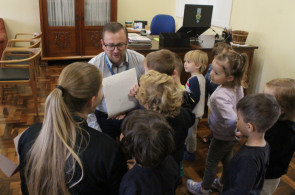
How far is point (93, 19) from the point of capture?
520cm

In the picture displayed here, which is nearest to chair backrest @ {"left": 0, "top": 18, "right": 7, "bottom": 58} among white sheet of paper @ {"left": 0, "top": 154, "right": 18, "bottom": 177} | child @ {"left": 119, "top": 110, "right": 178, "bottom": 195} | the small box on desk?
the small box on desk

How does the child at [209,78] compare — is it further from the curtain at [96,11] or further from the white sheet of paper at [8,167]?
the curtain at [96,11]

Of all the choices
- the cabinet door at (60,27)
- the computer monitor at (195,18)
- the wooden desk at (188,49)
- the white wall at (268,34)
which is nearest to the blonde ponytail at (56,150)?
the wooden desk at (188,49)

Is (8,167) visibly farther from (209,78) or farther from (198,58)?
(209,78)

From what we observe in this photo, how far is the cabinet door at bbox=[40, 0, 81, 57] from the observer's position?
15.9ft

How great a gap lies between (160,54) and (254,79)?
97.9 inches

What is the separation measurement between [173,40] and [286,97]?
184 centimetres

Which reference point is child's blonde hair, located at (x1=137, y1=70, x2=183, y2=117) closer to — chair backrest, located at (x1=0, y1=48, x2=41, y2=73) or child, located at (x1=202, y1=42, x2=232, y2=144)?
child, located at (x1=202, y1=42, x2=232, y2=144)

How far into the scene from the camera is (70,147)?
0.96 m

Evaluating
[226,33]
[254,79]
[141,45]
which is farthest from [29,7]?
[254,79]

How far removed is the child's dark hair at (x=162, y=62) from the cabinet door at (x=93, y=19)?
4008 mm

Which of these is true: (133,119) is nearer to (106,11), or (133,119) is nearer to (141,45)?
(141,45)

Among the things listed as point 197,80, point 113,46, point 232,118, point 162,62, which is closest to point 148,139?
point 162,62

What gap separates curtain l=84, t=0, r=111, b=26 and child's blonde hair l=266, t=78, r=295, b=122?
173 inches
